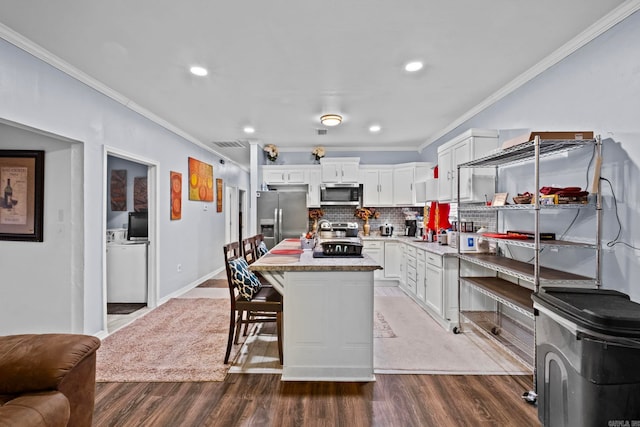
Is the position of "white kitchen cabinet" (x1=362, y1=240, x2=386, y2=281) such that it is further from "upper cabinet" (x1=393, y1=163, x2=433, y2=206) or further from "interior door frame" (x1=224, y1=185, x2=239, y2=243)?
"interior door frame" (x1=224, y1=185, x2=239, y2=243)

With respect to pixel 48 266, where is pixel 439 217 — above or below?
above

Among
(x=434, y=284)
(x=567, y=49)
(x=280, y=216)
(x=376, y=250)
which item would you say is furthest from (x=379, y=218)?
(x=567, y=49)

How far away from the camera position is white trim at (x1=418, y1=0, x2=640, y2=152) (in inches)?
76.2

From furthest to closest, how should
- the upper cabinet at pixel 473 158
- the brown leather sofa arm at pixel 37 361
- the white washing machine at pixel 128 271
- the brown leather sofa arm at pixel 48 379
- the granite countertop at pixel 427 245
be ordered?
the white washing machine at pixel 128 271 → the granite countertop at pixel 427 245 → the upper cabinet at pixel 473 158 → the brown leather sofa arm at pixel 37 361 → the brown leather sofa arm at pixel 48 379

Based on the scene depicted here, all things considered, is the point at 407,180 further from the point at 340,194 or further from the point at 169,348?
the point at 169,348

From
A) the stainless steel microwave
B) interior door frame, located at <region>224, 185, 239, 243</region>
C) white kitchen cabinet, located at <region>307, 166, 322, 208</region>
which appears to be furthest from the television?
the stainless steel microwave

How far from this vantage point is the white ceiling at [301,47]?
1.95 metres

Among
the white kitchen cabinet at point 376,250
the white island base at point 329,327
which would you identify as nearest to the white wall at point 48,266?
the white island base at point 329,327

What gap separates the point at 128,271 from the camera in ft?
13.9

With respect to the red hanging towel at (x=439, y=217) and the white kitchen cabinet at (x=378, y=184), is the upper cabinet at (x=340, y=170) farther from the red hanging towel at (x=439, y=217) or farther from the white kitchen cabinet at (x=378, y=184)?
the red hanging towel at (x=439, y=217)

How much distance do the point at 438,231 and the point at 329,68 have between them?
307 centimetres

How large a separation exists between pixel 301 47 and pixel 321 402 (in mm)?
2668

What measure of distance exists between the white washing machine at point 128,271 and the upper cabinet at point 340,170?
125 inches

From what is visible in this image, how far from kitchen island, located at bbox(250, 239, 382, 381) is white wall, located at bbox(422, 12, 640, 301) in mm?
1606
